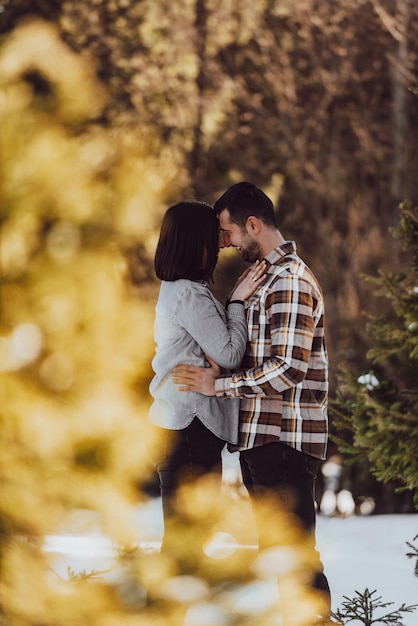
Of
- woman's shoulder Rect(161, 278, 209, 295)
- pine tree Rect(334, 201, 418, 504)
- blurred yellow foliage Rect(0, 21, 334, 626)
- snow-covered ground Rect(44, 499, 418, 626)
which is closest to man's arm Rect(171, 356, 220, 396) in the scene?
woman's shoulder Rect(161, 278, 209, 295)

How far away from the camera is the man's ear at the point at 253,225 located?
116 inches

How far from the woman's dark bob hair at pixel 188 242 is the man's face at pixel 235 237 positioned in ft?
0.18

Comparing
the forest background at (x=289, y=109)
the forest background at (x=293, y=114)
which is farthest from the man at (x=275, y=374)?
the forest background at (x=289, y=109)

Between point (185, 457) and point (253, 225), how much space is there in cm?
77

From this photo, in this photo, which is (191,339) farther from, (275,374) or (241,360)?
(275,374)

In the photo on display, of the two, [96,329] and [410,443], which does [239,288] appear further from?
[410,443]

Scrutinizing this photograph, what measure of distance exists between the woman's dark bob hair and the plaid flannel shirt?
0.64ft

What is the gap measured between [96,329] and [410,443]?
3249 mm

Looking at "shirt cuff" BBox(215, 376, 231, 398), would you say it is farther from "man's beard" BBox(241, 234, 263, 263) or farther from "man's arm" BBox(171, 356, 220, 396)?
"man's beard" BBox(241, 234, 263, 263)

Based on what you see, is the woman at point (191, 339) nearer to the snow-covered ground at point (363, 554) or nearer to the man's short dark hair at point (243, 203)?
the man's short dark hair at point (243, 203)

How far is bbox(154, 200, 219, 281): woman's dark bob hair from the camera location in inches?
112

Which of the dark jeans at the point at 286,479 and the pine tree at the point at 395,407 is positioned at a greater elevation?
the pine tree at the point at 395,407

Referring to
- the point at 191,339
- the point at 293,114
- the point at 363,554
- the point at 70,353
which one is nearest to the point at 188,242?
the point at 191,339

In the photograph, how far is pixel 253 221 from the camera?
2.96m
